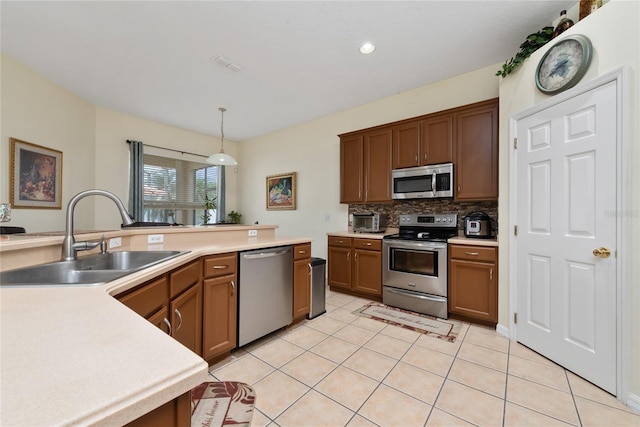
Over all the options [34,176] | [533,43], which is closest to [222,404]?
[34,176]

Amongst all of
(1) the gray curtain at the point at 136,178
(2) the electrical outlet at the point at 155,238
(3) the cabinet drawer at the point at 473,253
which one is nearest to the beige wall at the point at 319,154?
(3) the cabinet drawer at the point at 473,253

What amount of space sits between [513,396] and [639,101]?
1.95m

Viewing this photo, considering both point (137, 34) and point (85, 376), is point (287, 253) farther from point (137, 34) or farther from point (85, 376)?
point (137, 34)

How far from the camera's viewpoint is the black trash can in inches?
112

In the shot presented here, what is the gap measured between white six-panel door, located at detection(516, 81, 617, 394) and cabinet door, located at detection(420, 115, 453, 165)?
0.71 metres

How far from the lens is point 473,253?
8.57ft

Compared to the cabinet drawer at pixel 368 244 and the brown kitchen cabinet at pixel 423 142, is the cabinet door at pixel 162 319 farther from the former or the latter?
the brown kitchen cabinet at pixel 423 142

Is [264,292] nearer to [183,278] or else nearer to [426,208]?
[183,278]

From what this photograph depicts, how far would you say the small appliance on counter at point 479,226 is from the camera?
9.07 feet

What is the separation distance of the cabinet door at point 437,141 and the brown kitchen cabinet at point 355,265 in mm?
1178

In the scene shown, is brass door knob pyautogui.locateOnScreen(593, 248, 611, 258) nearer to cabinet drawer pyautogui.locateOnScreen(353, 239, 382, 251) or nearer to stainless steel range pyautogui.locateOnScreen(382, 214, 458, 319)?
stainless steel range pyautogui.locateOnScreen(382, 214, 458, 319)

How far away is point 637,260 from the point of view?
61.0 inches

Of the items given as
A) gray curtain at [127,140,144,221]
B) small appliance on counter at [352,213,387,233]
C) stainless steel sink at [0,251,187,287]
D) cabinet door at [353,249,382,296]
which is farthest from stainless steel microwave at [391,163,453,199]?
gray curtain at [127,140,144,221]

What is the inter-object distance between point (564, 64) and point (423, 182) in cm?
151
